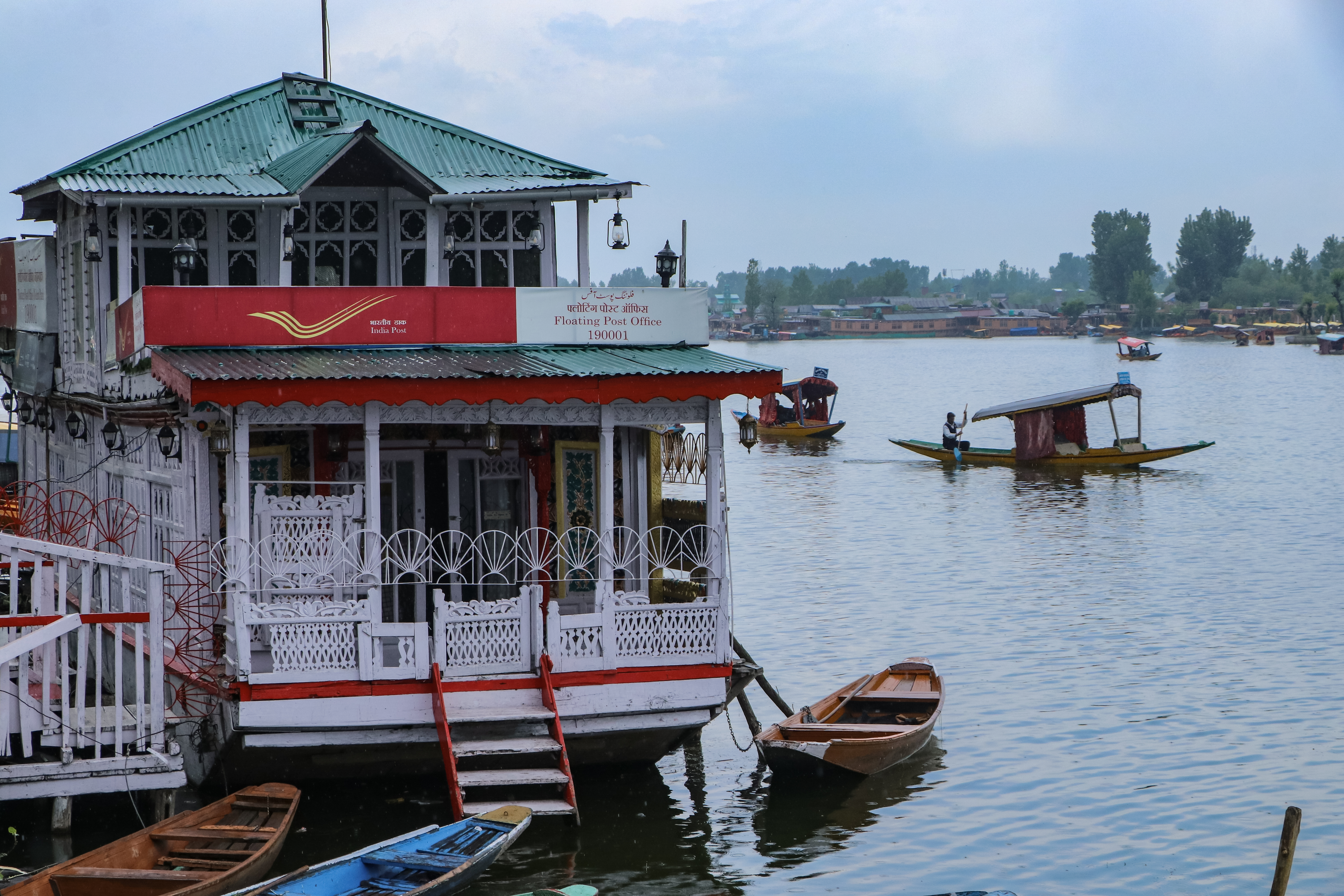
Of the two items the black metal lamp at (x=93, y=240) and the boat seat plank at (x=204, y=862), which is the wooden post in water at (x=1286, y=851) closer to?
the boat seat plank at (x=204, y=862)

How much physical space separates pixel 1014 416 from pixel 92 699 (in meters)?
39.5

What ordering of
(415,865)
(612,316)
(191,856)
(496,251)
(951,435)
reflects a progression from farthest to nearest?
(951,435) < (496,251) < (612,316) < (191,856) < (415,865)

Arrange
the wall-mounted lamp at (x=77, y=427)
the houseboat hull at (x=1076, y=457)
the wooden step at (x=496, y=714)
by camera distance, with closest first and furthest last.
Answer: the wooden step at (x=496, y=714)
the wall-mounted lamp at (x=77, y=427)
the houseboat hull at (x=1076, y=457)

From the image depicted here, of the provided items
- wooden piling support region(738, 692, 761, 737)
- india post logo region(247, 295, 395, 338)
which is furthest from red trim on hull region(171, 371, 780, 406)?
wooden piling support region(738, 692, 761, 737)

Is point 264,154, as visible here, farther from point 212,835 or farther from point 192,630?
point 212,835

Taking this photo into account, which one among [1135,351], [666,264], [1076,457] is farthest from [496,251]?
[1135,351]

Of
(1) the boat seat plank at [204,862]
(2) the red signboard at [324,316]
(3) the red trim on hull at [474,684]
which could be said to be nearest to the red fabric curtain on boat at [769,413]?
(2) the red signboard at [324,316]

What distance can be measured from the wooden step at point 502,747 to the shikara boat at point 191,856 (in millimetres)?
1550

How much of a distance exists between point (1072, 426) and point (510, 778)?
4357cm

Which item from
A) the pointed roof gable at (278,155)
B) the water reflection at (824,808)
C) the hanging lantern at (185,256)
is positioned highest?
the pointed roof gable at (278,155)

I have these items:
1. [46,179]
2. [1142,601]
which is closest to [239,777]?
[46,179]

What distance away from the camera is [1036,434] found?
52656mm

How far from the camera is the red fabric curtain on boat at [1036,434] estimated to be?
52125mm

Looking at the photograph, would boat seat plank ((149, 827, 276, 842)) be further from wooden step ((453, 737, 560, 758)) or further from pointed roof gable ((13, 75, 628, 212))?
pointed roof gable ((13, 75, 628, 212))
